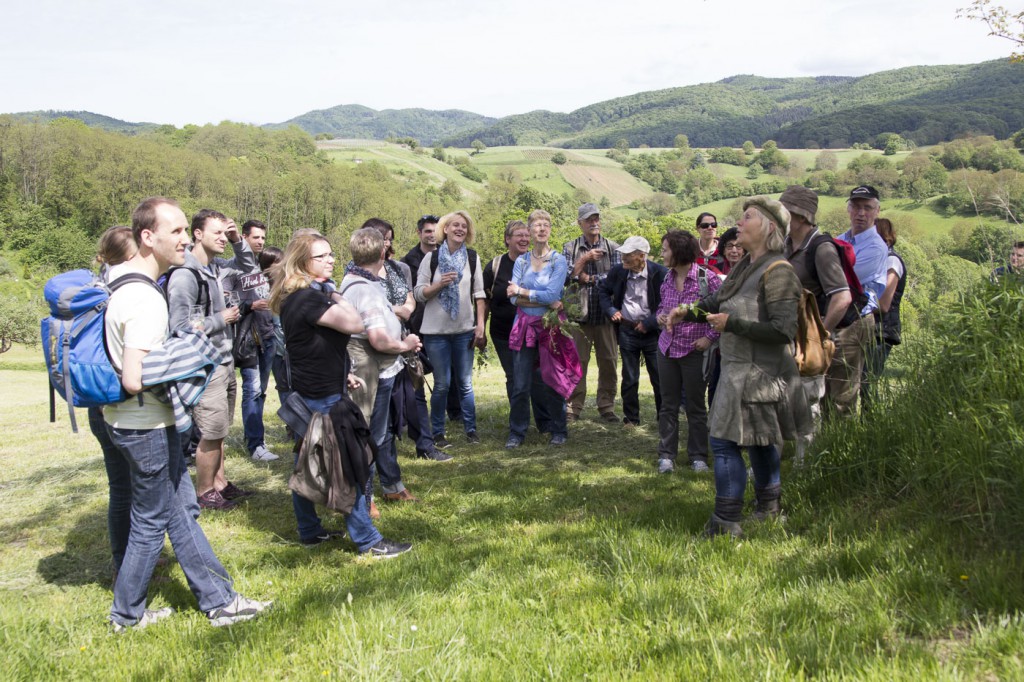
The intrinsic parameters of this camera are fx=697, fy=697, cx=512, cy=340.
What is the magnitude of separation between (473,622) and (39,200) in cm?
10465

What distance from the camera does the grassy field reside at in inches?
118

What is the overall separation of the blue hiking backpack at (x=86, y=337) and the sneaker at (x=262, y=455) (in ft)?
12.4

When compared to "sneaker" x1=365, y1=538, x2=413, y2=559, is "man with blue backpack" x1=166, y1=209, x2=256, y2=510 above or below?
above

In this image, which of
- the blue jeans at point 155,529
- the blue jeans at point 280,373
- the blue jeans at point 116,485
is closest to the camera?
the blue jeans at point 155,529

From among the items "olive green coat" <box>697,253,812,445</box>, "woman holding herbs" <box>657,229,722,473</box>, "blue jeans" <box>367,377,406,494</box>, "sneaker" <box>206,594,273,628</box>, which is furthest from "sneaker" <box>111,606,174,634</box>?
"woman holding herbs" <box>657,229,722,473</box>

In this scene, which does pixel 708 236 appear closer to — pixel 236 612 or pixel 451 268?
pixel 451 268

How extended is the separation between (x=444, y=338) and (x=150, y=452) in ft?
14.1

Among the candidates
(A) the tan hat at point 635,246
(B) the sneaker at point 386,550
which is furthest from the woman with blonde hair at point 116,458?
(A) the tan hat at point 635,246

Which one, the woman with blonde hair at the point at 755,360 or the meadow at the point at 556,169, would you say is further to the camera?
the meadow at the point at 556,169

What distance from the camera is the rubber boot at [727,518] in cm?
442

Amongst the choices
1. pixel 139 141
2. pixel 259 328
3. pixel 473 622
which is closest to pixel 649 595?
pixel 473 622

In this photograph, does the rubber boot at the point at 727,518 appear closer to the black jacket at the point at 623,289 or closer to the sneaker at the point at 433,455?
the sneaker at the point at 433,455

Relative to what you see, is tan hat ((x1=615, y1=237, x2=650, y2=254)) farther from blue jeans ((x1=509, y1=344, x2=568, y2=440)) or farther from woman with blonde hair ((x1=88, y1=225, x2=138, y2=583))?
woman with blonde hair ((x1=88, y1=225, x2=138, y2=583))

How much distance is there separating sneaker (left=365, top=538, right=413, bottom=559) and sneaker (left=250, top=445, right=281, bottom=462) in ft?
10.7
